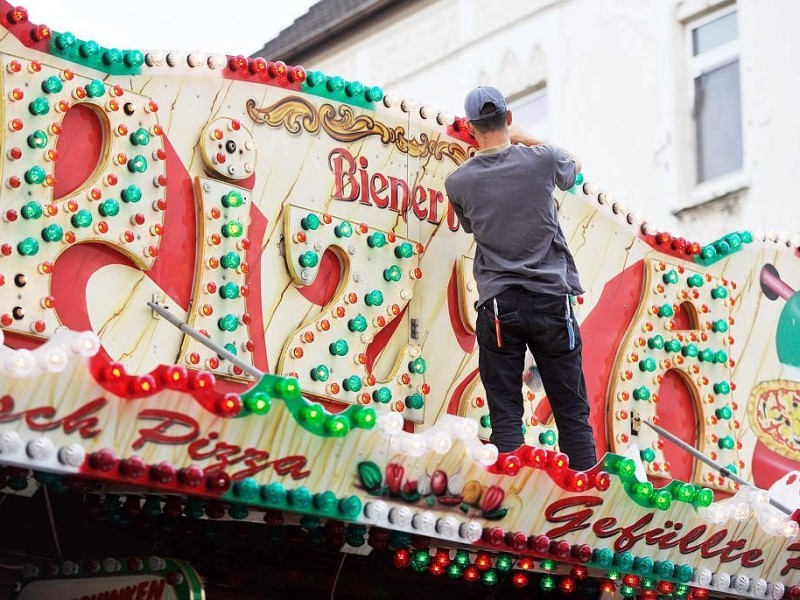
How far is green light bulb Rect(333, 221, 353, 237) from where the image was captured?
774 cm

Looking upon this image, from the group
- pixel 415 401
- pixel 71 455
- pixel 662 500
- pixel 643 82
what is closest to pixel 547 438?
pixel 415 401

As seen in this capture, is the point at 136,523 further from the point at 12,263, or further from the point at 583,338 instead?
the point at 583,338

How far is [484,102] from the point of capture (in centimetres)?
733

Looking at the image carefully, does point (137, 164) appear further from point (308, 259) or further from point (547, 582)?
point (547, 582)

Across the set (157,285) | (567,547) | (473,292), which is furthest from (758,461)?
(157,285)

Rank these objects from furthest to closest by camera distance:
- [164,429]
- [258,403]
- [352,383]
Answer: [352,383] → [258,403] → [164,429]

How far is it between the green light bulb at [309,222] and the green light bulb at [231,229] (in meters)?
0.39

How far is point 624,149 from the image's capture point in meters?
14.4

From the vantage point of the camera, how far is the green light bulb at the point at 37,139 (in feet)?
21.7

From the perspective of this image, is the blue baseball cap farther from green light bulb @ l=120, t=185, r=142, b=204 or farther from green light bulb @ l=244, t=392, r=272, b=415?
green light bulb @ l=244, t=392, r=272, b=415

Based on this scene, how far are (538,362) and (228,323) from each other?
4.72ft

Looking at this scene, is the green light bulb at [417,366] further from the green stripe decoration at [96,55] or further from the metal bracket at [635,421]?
the green stripe decoration at [96,55]

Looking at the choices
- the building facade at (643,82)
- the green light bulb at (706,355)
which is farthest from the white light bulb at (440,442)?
the building facade at (643,82)

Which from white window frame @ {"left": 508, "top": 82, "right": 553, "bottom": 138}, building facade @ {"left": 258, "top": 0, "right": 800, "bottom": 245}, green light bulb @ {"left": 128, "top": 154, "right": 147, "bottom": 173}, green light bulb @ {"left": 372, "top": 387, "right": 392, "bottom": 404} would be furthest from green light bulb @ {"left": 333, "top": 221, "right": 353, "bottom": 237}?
A: white window frame @ {"left": 508, "top": 82, "right": 553, "bottom": 138}
